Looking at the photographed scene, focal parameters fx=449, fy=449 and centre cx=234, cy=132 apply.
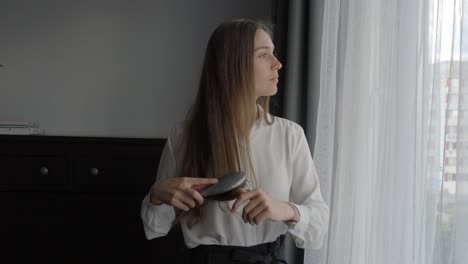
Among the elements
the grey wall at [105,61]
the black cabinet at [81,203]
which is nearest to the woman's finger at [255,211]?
the black cabinet at [81,203]

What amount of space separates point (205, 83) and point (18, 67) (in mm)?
1753

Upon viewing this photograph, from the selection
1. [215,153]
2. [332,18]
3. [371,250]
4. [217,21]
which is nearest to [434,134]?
[371,250]

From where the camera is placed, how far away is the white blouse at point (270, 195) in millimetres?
1160

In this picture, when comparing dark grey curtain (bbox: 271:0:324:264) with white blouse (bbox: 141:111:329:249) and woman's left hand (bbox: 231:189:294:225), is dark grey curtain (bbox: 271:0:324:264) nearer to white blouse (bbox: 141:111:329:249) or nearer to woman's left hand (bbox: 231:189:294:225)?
white blouse (bbox: 141:111:329:249)

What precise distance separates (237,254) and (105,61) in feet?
5.72

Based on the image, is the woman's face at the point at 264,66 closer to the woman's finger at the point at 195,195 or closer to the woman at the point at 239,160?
the woman at the point at 239,160

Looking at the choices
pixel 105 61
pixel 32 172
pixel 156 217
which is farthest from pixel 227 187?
pixel 105 61

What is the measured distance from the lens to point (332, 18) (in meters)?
1.42

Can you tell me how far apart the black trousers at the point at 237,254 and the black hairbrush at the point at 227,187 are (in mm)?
206

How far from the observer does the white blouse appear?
1.16 meters

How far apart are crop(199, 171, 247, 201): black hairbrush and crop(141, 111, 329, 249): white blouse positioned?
0.54 feet

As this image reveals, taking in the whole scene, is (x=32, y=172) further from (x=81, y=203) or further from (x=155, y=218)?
(x=155, y=218)

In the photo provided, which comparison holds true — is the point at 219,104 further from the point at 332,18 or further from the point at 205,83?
the point at 332,18

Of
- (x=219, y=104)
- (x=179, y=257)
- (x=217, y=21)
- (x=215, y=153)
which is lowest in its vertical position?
(x=179, y=257)
